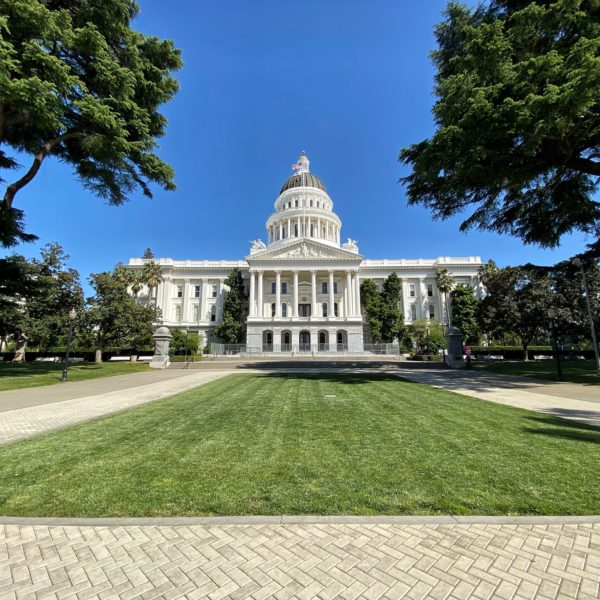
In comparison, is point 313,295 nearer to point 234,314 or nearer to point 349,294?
point 349,294

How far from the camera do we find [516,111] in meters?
11.4

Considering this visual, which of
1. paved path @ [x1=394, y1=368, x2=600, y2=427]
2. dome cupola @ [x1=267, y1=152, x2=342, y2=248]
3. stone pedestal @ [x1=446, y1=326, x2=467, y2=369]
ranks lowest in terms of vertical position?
paved path @ [x1=394, y1=368, x2=600, y2=427]

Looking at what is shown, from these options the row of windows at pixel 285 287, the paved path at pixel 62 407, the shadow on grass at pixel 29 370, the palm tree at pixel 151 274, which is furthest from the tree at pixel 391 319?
the paved path at pixel 62 407

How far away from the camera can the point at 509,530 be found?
320 cm

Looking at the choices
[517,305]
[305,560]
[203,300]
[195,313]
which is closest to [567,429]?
[305,560]

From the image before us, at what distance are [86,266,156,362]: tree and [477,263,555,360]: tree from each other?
42.6 meters

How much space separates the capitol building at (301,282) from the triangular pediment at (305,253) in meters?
0.17

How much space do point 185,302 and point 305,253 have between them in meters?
25.6

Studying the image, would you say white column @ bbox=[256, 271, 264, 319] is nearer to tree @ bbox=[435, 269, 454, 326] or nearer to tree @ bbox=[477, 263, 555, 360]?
tree @ bbox=[435, 269, 454, 326]

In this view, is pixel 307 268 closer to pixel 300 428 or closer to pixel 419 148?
pixel 419 148

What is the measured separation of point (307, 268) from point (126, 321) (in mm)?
28237

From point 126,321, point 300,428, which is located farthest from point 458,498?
point 126,321

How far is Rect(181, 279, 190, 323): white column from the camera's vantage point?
2493 inches

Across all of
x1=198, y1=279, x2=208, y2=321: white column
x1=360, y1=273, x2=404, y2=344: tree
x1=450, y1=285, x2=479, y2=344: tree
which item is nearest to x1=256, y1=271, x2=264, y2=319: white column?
x1=198, y1=279, x2=208, y2=321: white column
